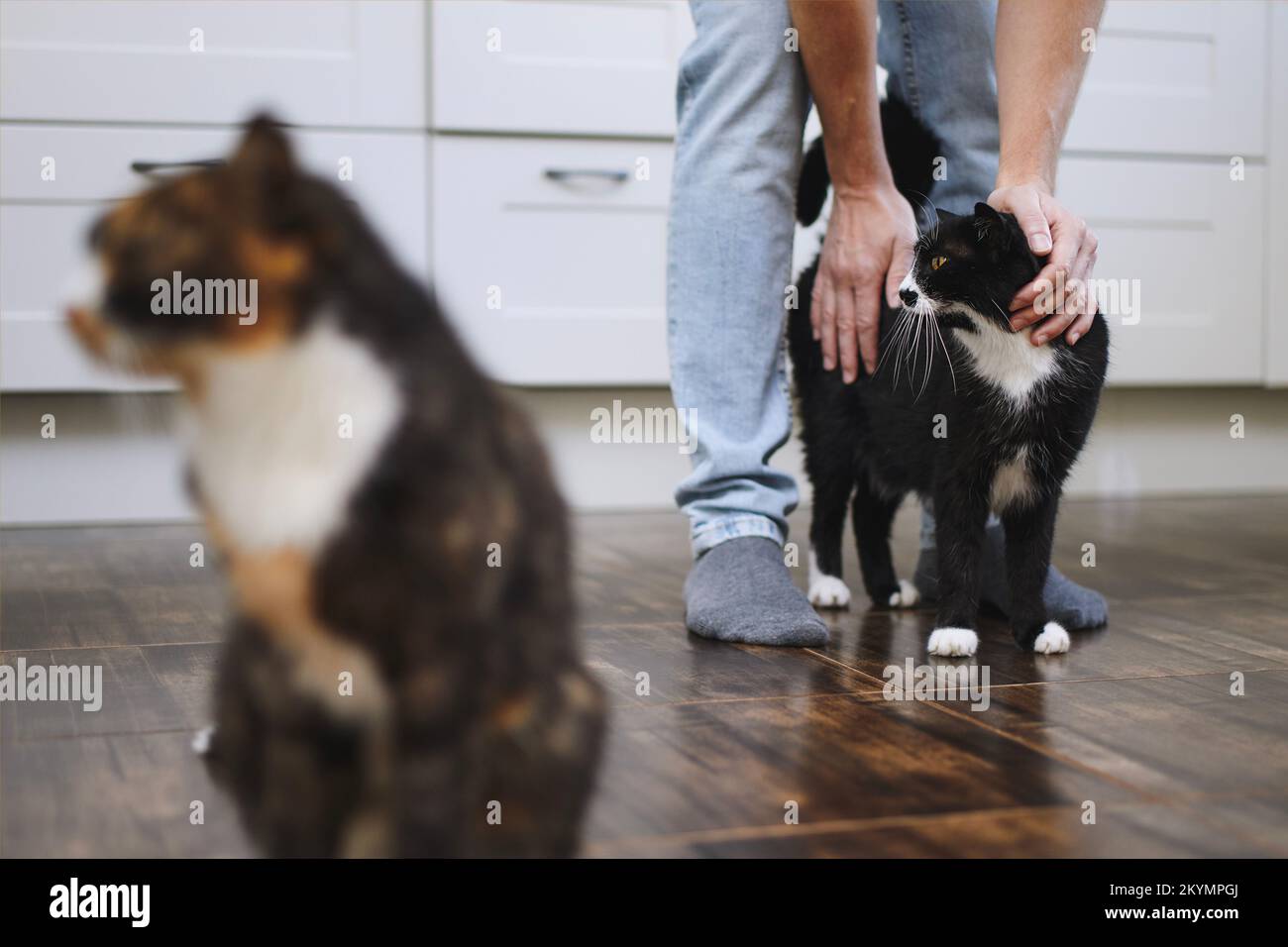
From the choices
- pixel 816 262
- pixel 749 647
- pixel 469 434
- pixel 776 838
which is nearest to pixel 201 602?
pixel 749 647

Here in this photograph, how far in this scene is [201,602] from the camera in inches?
70.2

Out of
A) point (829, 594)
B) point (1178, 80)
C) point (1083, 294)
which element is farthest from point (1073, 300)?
point (1178, 80)

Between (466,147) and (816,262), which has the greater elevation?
(466,147)

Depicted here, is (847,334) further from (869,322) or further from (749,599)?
(749,599)

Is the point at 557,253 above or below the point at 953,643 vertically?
above

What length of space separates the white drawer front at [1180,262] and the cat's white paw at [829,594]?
141 cm

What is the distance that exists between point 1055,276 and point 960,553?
1.04 feet

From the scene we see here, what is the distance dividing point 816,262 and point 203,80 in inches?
51.7

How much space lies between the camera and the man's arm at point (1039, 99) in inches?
58.6

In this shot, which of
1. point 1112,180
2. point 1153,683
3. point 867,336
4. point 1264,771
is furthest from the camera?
point 1112,180

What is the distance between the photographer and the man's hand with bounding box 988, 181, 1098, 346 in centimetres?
143

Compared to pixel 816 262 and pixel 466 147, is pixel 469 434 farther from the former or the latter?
pixel 466 147

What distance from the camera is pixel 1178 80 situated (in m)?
2.97
